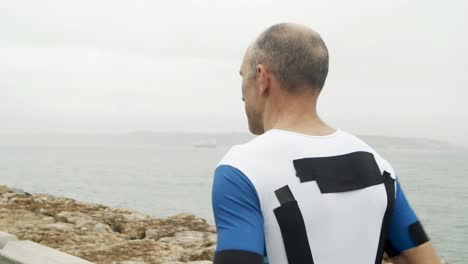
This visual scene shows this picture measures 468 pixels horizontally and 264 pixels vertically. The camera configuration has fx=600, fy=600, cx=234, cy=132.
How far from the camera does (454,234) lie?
33.7 metres

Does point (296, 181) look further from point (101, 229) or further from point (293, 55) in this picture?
point (101, 229)

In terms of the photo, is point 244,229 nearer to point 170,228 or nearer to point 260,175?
point 260,175

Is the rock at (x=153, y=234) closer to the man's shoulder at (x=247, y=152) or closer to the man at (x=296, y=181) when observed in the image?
the man at (x=296, y=181)

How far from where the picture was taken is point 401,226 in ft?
6.54

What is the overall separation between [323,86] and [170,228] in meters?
8.12

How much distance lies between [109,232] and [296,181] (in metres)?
7.94

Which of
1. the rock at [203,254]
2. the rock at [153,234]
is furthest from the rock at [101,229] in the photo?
the rock at [203,254]

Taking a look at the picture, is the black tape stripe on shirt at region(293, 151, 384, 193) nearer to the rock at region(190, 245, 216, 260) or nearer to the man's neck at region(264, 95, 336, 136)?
the man's neck at region(264, 95, 336, 136)

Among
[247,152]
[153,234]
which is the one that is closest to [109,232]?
[153,234]

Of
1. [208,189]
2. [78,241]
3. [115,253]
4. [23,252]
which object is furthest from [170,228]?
[208,189]

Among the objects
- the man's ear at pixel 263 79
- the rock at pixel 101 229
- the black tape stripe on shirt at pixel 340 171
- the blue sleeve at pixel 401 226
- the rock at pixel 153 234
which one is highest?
the man's ear at pixel 263 79

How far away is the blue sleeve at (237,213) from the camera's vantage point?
163 centimetres

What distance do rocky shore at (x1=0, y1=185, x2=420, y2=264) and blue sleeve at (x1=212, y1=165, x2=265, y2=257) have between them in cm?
505

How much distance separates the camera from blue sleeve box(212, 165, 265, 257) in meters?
1.63
